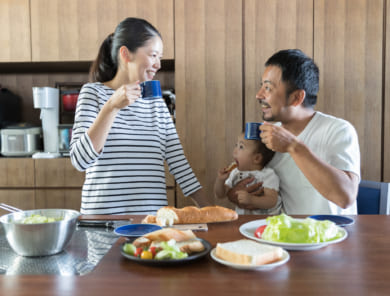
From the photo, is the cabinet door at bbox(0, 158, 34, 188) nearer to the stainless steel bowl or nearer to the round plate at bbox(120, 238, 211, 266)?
the stainless steel bowl

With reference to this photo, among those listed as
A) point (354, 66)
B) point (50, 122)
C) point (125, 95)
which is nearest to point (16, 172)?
point (50, 122)

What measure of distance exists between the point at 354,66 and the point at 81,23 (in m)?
1.85

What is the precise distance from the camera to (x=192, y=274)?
771 mm

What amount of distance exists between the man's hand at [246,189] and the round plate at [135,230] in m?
0.66

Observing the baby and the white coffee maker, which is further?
the white coffee maker

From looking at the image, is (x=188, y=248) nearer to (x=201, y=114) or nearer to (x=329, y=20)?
(x=201, y=114)

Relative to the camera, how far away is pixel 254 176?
5.45 ft

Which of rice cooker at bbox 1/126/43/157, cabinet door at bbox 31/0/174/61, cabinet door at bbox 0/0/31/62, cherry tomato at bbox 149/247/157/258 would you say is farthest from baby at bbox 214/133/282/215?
cabinet door at bbox 0/0/31/62

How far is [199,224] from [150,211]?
512mm

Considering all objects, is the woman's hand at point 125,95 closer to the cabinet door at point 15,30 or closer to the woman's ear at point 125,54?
the woman's ear at point 125,54

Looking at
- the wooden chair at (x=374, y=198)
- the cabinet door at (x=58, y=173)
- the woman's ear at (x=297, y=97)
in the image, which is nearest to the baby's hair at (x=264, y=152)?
the woman's ear at (x=297, y=97)

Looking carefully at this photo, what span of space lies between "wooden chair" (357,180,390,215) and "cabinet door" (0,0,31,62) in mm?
2295

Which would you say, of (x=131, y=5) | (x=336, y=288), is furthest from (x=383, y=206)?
(x=131, y=5)

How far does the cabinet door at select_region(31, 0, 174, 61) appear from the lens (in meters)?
2.59
